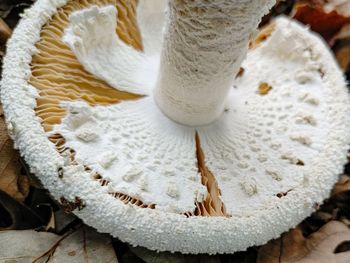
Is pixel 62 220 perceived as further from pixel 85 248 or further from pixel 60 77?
pixel 60 77

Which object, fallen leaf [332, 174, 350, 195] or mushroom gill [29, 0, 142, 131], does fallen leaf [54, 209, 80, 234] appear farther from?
fallen leaf [332, 174, 350, 195]

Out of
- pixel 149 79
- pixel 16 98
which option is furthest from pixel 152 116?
pixel 16 98

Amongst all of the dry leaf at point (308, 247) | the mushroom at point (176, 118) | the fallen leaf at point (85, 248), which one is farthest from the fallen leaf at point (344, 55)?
the fallen leaf at point (85, 248)

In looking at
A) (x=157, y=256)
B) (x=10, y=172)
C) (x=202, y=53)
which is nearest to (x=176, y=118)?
(x=202, y=53)

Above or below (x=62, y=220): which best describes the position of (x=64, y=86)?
above

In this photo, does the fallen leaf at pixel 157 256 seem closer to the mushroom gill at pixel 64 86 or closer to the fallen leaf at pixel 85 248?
the fallen leaf at pixel 85 248

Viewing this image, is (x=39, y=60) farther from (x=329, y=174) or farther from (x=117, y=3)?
(x=329, y=174)

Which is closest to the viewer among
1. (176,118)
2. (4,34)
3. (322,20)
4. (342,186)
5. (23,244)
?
(23,244)
